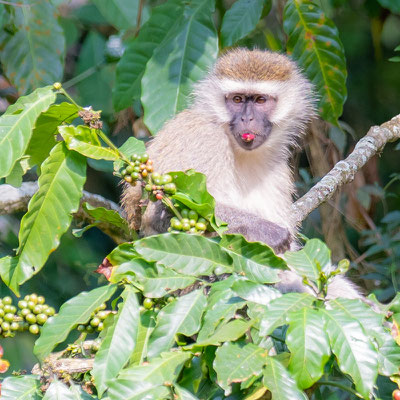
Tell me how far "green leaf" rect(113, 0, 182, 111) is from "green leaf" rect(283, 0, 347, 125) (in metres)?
0.65

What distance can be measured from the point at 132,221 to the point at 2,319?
1332 millimetres

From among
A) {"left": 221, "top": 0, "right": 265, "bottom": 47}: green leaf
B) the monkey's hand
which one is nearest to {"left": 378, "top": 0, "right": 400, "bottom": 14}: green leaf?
{"left": 221, "top": 0, "right": 265, "bottom": 47}: green leaf

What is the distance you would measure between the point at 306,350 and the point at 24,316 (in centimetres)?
79

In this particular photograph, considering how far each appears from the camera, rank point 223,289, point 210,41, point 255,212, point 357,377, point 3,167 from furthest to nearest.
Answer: point 210,41
point 255,212
point 3,167
point 223,289
point 357,377

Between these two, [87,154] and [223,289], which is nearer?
[223,289]

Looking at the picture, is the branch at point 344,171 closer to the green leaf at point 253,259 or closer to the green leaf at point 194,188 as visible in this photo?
the green leaf at point 194,188

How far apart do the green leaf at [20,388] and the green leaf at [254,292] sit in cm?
56

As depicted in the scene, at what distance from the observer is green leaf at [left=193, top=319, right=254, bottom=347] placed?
181 centimetres

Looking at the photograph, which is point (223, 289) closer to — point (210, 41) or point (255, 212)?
point (255, 212)

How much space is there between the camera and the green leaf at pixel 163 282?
78.0 inches

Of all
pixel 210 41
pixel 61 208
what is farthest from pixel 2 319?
pixel 210 41

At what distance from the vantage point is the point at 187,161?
11.1ft

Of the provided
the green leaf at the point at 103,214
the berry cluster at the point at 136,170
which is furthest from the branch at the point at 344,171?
the berry cluster at the point at 136,170

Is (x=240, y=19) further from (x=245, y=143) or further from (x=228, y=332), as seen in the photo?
(x=228, y=332)
